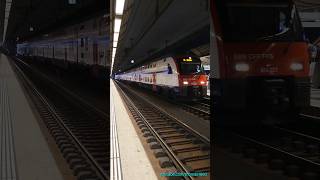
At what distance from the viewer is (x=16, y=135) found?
277 cm

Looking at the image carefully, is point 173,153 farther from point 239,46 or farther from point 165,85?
point 165,85

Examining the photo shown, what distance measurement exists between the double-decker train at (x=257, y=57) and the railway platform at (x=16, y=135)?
3241 mm

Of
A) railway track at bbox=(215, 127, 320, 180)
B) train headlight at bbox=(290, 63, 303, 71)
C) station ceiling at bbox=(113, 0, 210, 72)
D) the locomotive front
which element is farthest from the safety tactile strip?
the locomotive front

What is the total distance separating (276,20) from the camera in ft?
19.6

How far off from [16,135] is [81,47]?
1.04 m

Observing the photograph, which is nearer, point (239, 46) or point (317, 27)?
point (239, 46)

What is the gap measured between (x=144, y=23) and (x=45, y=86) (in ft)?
20.7

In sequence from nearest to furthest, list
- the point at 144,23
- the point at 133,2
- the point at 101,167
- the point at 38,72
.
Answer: the point at 101,167, the point at 38,72, the point at 133,2, the point at 144,23

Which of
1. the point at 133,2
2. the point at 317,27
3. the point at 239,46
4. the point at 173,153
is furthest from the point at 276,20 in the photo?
the point at 317,27

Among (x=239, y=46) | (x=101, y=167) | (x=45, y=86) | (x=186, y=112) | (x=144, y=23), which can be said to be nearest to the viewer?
(x=101, y=167)

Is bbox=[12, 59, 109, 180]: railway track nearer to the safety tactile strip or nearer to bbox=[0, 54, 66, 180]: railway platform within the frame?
bbox=[0, 54, 66, 180]: railway platform

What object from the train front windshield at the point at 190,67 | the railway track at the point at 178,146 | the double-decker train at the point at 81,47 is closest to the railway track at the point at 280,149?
the railway track at the point at 178,146

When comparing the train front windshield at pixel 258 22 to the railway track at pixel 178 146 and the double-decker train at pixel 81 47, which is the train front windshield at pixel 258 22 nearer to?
the railway track at pixel 178 146

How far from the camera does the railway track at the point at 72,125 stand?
3807mm
